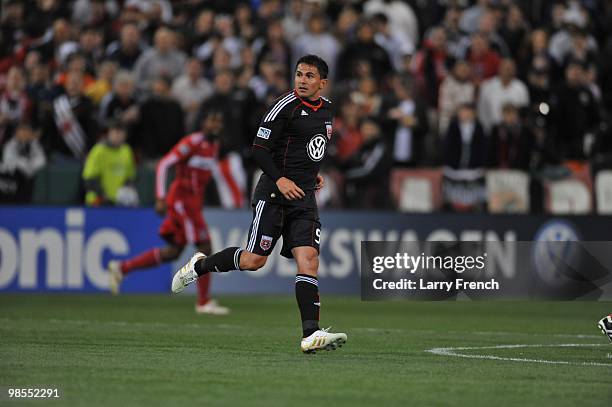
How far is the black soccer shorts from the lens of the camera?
11.0 metres

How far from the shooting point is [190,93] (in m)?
21.4

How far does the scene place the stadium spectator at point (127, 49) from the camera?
21.9 metres

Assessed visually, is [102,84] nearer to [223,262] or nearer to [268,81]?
[268,81]

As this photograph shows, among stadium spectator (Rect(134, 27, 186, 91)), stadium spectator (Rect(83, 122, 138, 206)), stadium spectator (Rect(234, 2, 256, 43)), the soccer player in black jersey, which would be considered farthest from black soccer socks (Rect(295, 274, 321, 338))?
stadium spectator (Rect(234, 2, 256, 43))

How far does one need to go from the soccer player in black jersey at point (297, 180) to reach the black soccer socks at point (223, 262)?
0.35 feet

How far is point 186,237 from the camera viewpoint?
16578 millimetres

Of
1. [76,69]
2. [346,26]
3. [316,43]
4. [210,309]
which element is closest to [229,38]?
[316,43]

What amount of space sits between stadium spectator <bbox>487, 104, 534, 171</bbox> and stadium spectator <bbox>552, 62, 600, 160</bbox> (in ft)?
2.45

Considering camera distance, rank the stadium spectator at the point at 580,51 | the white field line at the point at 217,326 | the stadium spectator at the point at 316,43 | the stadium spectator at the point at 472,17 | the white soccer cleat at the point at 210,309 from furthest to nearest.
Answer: the stadium spectator at the point at 472,17 → the stadium spectator at the point at 580,51 → the stadium spectator at the point at 316,43 → the white soccer cleat at the point at 210,309 → the white field line at the point at 217,326

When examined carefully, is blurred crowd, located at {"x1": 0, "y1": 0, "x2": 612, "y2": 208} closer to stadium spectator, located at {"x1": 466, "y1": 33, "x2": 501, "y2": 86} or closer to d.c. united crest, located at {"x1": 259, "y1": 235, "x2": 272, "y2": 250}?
stadium spectator, located at {"x1": 466, "y1": 33, "x2": 501, "y2": 86}

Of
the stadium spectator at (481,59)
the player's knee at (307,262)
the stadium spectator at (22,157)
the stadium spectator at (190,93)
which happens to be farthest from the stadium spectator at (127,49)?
the player's knee at (307,262)

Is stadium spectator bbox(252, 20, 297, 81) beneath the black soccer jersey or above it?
above

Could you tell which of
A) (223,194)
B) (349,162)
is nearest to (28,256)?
(223,194)

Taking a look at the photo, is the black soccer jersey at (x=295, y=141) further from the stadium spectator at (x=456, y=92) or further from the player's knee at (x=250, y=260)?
the stadium spectator at (x=456, y=92)
